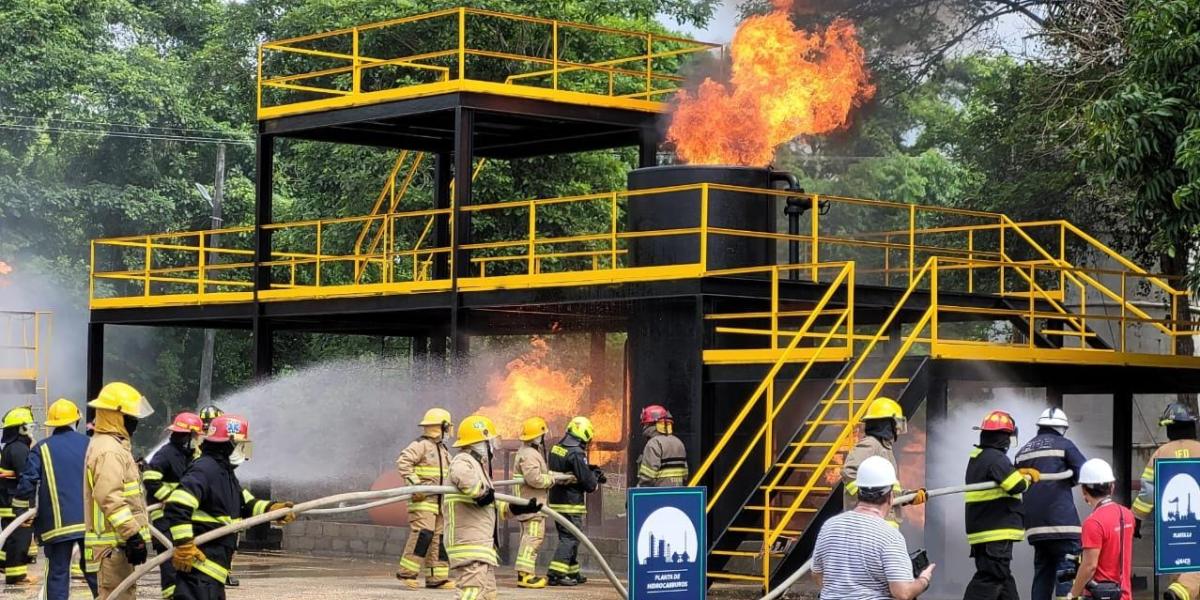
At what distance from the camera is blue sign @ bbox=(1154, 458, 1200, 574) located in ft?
50.4

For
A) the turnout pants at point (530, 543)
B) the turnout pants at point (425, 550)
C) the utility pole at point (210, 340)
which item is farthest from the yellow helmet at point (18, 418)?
the utility pole at point (210, 340)

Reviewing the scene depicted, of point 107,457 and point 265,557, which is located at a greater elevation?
point 107,457

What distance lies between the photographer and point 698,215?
916 inches

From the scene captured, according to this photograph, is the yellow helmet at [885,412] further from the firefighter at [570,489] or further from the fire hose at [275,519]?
the firefighter at [570,489]

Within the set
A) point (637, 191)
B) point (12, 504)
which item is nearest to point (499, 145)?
point (637, 191)

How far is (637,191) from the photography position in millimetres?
23125

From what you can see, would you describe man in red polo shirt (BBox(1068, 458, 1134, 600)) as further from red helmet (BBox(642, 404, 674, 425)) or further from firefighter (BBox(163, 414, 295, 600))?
red helmet (BBox(642, 404, 674, 425))

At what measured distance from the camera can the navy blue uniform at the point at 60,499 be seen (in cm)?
1521

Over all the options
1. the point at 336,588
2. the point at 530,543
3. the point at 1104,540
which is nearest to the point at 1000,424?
→ the point at 1104,540

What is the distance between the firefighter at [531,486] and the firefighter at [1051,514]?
221 inches

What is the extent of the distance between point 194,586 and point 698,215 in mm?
10741

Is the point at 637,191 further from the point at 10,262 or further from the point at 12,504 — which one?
the point at 10,262

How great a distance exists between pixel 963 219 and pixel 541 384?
11.1 meters

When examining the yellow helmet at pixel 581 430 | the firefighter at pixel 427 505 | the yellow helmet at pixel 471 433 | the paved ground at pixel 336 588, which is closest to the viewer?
the yellow helmet at pixel 471 433
